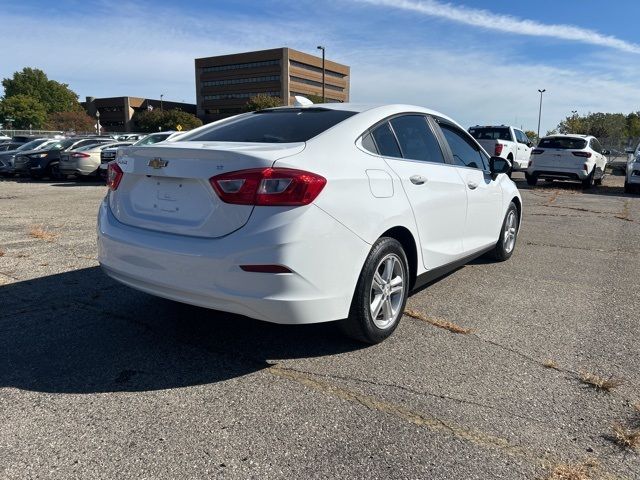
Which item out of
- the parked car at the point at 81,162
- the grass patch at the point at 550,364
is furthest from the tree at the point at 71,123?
the grass patch at the point at 550,364

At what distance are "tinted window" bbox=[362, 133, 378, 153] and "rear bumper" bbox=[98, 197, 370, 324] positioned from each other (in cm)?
71

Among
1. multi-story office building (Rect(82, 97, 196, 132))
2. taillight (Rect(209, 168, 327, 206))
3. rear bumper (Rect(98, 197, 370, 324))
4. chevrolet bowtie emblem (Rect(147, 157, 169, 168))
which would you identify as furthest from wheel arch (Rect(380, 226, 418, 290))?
multi-story office building (Rect(82, 97, 196, 132))

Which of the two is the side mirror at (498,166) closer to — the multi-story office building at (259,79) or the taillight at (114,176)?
the taillight at (114,176)

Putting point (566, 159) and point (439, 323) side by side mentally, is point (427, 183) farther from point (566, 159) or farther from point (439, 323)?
point (566, 159)

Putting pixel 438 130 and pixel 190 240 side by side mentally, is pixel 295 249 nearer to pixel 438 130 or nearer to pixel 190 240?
pixel 190 240

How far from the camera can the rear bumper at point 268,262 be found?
2.93 metres

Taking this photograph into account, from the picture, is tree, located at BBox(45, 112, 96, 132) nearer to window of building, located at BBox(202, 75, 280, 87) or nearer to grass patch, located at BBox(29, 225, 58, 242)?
window of building, located at BBox(202, 75, 280, 87)

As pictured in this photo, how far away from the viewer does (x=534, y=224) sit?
30.6 feet

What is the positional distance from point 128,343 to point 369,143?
2107mm

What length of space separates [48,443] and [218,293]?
3.54 feet

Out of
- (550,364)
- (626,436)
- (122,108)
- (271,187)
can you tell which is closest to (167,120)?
(122,108)

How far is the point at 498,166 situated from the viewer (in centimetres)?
553

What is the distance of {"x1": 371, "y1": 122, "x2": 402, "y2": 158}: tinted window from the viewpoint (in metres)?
3.75

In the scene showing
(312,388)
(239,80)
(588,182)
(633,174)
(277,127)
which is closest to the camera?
(312,388)
